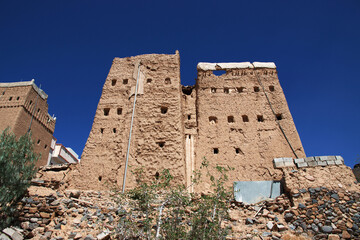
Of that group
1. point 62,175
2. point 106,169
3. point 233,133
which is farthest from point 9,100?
point 233,133

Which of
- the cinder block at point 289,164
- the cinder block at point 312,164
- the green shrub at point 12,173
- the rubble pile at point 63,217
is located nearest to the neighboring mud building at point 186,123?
the cinder block at point 289,164

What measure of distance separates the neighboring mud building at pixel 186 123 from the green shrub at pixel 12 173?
3749mm

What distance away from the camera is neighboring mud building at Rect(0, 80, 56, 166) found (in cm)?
1656

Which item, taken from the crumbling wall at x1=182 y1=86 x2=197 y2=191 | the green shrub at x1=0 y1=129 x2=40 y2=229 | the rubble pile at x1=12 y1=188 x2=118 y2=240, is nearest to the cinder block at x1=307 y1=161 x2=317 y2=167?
the crumbling wall at x1=182 y1=86 x2=197 y2=191

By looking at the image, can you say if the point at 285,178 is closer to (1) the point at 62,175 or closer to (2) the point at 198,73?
(2) the point at 198,73

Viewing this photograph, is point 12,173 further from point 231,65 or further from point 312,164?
point 231,65

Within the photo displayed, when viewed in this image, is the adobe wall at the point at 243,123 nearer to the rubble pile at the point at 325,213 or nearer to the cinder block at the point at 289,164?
the cinder block at the point at 289,164

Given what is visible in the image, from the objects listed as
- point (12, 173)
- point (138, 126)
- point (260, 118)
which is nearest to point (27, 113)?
point (138, 126)

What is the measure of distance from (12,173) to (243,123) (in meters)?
10.7

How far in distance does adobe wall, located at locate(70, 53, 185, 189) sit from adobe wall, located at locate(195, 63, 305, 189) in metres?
1.73

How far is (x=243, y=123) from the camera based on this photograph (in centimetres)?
1425

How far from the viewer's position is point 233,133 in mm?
13961

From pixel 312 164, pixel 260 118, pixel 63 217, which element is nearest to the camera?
pixel 63 217

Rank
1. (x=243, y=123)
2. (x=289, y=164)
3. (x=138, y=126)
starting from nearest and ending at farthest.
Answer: (x=289, y=164) < (x=138, y=126) < (x=243, y=123)
